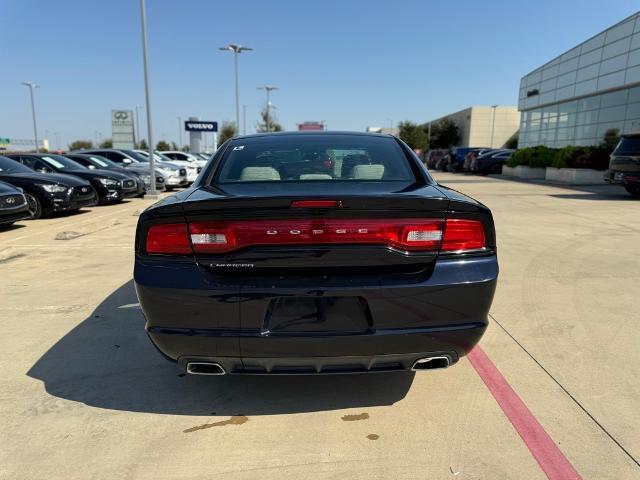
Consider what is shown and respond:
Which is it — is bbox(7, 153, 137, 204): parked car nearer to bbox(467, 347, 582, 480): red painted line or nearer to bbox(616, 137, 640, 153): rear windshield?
bbox(467, 347, 582, 480): red painted line

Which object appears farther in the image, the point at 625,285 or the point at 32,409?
the point at 625,285

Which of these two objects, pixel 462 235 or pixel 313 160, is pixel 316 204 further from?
pixel 313 160

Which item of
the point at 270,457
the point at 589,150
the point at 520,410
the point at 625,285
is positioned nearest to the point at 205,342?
the point at 270,457

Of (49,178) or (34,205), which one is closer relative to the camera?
(34,205)

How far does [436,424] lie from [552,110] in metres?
34.1

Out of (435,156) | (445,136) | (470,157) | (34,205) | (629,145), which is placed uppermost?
(445,136)

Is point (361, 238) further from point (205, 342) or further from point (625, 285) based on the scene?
point (625, 285)

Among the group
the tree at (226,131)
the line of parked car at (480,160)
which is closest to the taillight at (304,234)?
the line of parked car at (480,160)

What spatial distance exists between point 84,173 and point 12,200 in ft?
15.0

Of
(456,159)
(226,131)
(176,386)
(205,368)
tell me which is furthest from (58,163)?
(226,131)

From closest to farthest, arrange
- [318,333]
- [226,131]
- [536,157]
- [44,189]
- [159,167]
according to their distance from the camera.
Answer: [318,333] → [44,189] → [159,167] → [536,157] → [226,131]

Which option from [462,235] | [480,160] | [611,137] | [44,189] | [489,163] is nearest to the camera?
[462,235]

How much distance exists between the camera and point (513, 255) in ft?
21.6

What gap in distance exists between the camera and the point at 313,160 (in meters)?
3.38
